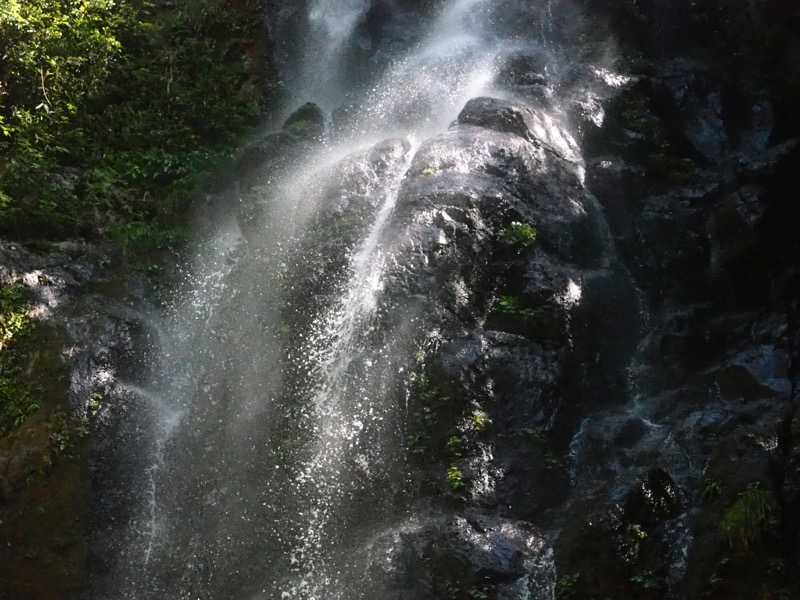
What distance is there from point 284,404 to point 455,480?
2.80 metres

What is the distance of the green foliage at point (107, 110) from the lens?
11812 mm

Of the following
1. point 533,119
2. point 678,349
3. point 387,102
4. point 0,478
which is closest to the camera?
point 0,478

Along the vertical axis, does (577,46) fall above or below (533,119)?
above

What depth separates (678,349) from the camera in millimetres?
10781

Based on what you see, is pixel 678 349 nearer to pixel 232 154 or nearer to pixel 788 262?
pixel 788 262

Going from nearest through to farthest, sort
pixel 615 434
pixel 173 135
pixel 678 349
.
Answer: pixel 615 434 → pixel 678 349 → pixel 173 135

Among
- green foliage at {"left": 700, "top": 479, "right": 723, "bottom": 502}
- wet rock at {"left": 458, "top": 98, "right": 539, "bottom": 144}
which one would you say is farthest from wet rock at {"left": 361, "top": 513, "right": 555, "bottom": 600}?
wet rock at {"left": 458, "top": 98, "right": 539, "bottom": 144}

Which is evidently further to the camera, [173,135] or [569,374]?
[173,135]

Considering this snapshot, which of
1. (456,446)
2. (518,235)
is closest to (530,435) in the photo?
(456,446)

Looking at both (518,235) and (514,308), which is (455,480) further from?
(518,235)

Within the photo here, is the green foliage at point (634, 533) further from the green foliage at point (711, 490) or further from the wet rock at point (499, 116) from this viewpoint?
the wet rock at point (499, 116)

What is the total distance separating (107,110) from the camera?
538 inches

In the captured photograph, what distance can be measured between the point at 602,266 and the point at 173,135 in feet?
30.3

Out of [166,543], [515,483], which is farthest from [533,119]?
[166,543]
